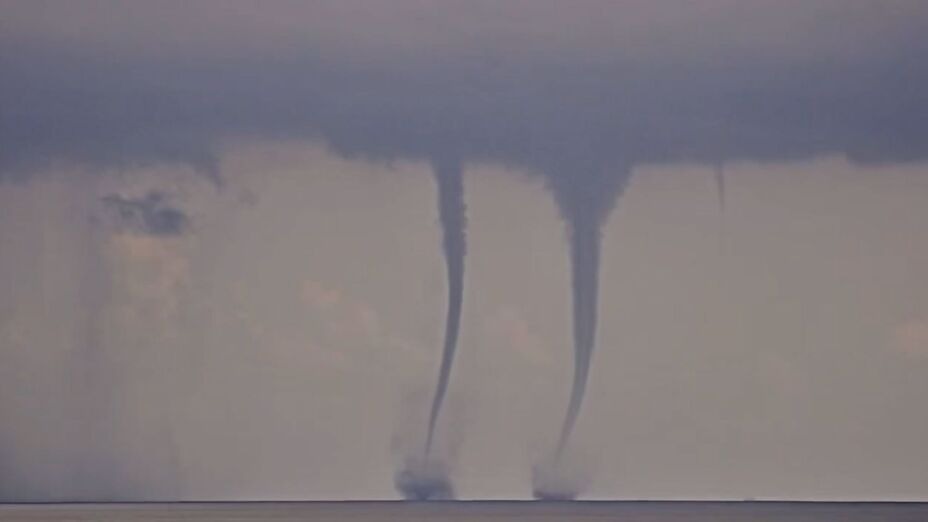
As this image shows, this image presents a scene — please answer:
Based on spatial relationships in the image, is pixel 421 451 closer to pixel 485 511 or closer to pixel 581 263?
pixel 485 511

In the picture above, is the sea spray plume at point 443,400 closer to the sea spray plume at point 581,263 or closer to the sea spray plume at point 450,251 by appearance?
the sea spray plume at point 450,251

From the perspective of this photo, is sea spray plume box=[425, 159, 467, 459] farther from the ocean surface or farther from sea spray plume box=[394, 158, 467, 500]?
the ocean surface

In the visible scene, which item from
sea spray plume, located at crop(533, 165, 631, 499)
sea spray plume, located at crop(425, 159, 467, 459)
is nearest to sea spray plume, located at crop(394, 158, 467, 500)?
sea spray plume, located at crop(425, 159, 467, 459)

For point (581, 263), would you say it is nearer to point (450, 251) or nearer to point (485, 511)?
point (450, 251)

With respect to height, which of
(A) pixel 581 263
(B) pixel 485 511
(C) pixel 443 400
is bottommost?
(B) pixel 485 511

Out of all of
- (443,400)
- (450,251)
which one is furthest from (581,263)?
(443,400)

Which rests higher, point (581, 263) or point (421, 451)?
point (581, 263)
